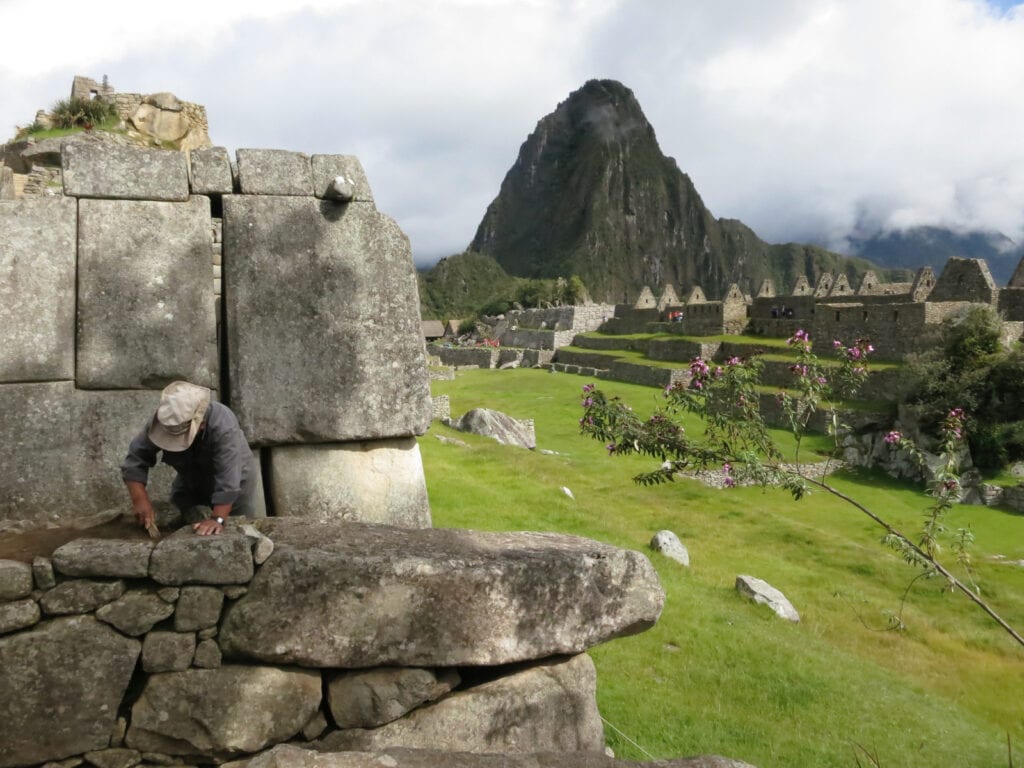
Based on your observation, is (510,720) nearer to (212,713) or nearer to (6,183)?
(212,713)

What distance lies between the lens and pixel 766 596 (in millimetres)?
10305

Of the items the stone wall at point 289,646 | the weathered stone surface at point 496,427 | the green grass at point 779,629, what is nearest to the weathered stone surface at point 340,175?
the stone wall at point 289,646

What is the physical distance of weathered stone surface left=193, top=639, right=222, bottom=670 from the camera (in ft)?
11.8

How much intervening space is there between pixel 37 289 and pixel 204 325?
0.99 metres

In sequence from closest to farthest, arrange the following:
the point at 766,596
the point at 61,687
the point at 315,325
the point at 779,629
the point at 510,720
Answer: the point at 61,687, the point at 510,720, the point at 315,325, the point at 779,629, the point at 766,596

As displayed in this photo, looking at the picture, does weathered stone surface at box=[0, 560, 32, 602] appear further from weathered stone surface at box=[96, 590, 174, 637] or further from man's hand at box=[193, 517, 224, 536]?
man's hand at box=[193, 517, 224, 536]

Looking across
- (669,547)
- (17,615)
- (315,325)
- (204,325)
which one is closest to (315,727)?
(17,615)

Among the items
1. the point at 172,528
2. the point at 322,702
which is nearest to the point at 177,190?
the point at 172,528

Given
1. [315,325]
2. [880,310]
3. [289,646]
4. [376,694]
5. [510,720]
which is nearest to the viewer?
[289,646]

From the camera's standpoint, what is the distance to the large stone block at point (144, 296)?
4.63 metres

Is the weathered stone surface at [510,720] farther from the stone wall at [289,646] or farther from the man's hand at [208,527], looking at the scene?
the man's hand at [208,527]

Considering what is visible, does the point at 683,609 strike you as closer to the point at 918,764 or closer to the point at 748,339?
the point at 918,764

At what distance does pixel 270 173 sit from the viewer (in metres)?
5.09

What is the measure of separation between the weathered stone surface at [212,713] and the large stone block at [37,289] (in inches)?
86.4
